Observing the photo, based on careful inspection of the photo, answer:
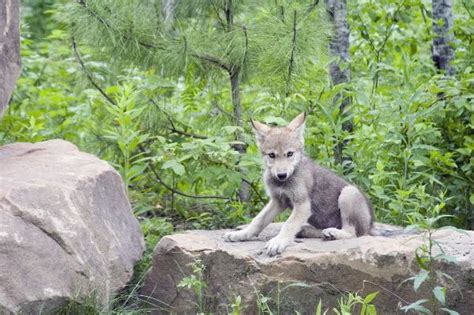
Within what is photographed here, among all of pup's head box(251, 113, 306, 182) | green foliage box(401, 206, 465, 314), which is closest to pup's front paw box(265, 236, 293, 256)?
pup's head box(251, 113, 306, 182)

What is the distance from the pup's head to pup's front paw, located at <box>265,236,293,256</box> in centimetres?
62

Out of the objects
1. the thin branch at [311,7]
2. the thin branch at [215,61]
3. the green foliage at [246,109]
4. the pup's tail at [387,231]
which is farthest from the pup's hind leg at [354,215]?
the thin branch at [311,7]

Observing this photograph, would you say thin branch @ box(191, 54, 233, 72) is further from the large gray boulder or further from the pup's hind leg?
the pup's hind leg

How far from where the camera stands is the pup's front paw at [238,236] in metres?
6.97

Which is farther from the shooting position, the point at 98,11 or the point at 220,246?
the point at 98,11

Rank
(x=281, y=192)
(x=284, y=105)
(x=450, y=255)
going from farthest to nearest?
(x=284, y=105), (x=281, y=192), (x=450, y=255)

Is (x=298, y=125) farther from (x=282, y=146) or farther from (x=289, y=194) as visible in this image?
(x=289, y=194)

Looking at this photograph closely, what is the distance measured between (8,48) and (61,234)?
7.42 feet

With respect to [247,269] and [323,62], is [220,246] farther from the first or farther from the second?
[323,62]

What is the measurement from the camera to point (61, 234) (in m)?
5.97

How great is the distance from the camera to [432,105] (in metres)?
8.35

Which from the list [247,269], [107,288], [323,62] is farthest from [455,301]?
[323,62]

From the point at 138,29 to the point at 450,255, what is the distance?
14.2ft

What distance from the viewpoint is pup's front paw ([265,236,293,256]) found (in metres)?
6.46
